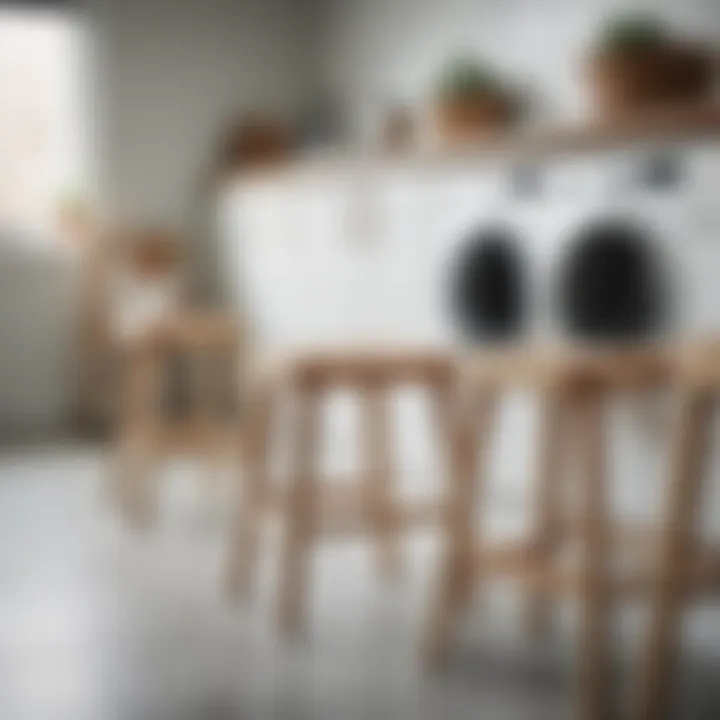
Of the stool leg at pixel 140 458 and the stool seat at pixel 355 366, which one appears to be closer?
the stool seat at pixel 355 366

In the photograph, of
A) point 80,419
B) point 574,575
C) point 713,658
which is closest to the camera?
point 574,575

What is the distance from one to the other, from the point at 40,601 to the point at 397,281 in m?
1.71

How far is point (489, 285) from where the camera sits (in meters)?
3.88

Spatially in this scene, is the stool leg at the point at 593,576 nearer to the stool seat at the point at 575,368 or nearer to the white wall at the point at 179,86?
the stool seat at the point at 575,368

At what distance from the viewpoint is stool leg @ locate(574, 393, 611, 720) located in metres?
2.10

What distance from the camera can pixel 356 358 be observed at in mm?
2711

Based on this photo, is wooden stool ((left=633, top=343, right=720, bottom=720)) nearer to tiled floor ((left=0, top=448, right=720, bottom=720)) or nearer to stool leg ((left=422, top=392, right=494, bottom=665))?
tiled floor ((left=0, top=448, right=720, bottom=720))

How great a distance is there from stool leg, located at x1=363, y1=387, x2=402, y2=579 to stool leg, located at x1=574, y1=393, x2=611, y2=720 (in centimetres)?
63

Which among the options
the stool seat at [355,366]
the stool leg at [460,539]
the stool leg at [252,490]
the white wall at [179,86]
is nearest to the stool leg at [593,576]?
the stool leg at [460,539]

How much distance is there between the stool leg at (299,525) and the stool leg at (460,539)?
268 mm

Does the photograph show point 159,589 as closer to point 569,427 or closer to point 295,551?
point 295,551

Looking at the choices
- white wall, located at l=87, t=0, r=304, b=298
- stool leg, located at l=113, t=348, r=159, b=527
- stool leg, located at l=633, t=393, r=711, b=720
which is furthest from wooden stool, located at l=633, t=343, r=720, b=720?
white wall, located at l=87, t=0, r=304, b=298

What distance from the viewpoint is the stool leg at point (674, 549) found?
2100 mm

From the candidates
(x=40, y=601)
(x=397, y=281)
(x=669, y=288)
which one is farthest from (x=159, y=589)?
(x=397, y=281)
